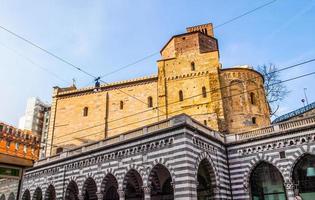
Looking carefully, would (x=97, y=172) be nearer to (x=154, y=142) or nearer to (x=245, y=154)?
(x=154, y=142)

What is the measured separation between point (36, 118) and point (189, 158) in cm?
6461

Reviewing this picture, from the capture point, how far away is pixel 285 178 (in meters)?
18.2

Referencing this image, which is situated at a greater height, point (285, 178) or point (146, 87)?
point (146, 87)

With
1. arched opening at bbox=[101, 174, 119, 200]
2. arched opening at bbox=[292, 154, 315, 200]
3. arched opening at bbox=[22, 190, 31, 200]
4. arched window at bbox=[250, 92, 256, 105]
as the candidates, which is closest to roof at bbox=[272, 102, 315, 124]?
arched window at bbox=[250, 92, 256, 105]

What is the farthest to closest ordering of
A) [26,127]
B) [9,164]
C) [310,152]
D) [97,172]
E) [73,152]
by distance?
[26,127] < [73,152] < [97,172] < [310,152] < [9,164]

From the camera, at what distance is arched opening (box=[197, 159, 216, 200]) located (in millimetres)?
18828

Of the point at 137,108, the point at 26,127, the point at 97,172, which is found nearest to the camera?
the point at 97,172

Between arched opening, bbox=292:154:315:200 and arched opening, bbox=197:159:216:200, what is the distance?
4803 millimetres

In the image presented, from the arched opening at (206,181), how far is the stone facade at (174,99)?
29.3 ft

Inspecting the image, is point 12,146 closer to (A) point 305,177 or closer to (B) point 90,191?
(B) point 90,191

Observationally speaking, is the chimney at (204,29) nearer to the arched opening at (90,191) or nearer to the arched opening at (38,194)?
the arched opening at (90,191)

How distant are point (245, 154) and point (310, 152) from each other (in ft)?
12.9

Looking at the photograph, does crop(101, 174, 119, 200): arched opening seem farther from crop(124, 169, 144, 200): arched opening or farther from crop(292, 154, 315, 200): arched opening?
crop(292, 154, 315, 200): arched opening

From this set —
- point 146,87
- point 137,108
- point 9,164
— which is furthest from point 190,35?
point 9,164
